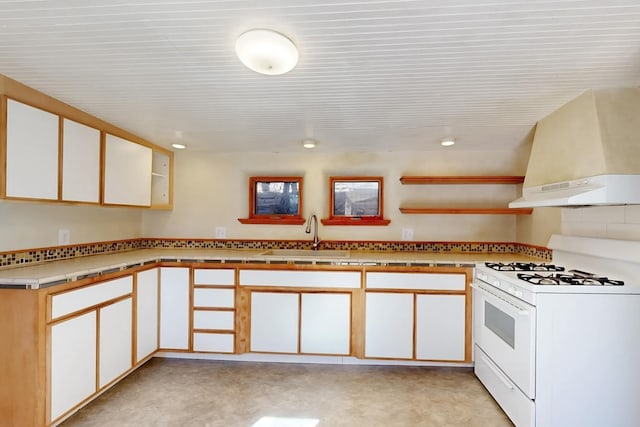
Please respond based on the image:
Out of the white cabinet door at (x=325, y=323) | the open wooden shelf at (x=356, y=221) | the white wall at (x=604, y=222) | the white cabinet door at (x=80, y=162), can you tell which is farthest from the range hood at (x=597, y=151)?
the white cabinet door at (x=80, y=162)

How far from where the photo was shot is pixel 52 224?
2.41 metres

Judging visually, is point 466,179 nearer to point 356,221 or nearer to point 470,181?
point 470,181

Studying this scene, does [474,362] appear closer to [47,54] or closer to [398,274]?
[398,274]

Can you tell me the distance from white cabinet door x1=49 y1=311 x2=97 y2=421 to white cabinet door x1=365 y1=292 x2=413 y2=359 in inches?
76.0

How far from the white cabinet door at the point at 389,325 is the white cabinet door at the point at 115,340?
1.82 metres

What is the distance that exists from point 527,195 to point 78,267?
10.2ft

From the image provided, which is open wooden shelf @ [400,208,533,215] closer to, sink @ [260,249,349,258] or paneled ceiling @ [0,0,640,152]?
paneled ceiling @ [0,0,640,152]

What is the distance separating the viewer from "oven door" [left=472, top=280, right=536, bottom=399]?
1815 mm

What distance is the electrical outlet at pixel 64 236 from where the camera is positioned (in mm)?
2465

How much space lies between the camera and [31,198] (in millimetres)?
1933

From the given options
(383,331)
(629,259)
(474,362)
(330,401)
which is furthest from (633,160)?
(330,401)

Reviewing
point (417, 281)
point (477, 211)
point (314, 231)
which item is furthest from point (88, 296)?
point (477, 211)

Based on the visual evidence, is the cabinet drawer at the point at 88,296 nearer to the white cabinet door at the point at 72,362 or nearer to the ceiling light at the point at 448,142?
the white cabinet door at the point at 72,362

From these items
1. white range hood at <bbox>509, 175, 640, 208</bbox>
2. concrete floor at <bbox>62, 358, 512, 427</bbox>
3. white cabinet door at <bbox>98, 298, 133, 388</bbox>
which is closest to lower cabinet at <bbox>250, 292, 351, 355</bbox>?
concrete floor at <bbox>62, 358, 512, 427</bbox>
